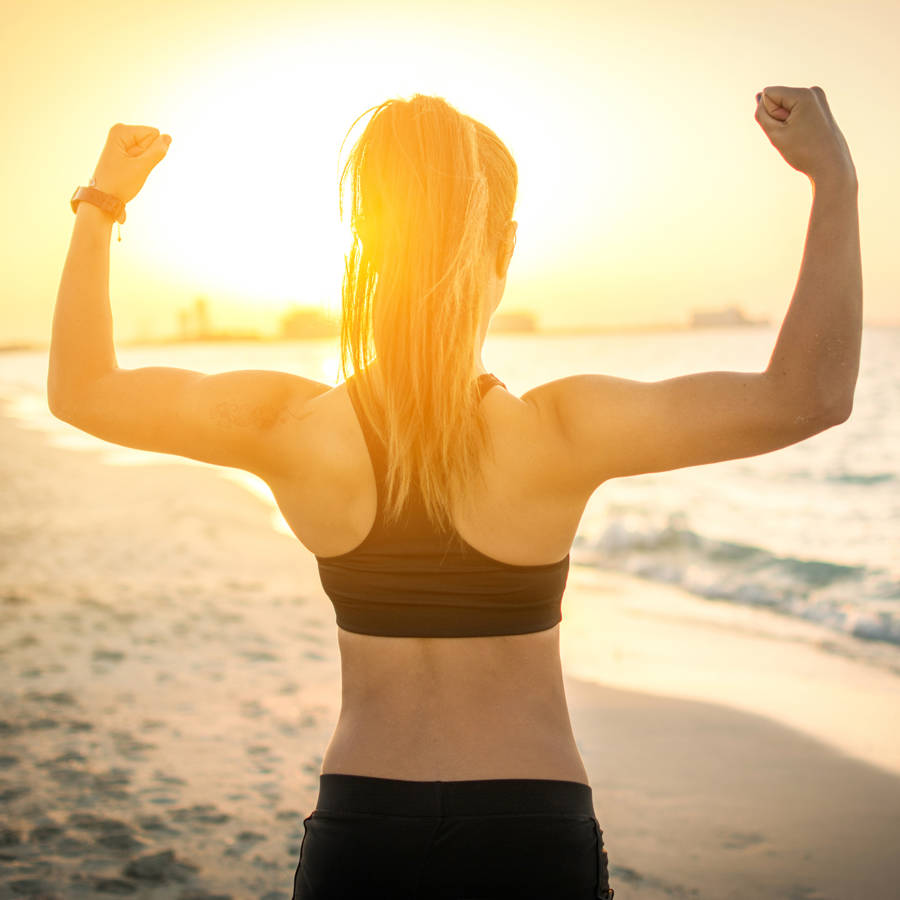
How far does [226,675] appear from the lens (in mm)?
5895

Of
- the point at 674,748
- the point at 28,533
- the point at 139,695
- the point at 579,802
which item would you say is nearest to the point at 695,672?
the point at 674,748

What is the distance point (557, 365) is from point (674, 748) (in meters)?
60.4

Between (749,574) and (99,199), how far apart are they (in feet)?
32.9

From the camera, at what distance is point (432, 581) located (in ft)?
5.20

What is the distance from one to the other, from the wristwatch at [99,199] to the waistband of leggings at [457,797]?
1.12m

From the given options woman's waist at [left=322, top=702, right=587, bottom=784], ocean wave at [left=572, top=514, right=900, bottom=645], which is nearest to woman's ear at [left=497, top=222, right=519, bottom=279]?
woman's waist at [left=322, top=702, right=587, bottom=784]

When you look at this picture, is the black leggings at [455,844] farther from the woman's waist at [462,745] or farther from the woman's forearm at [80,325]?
the woman's forearm at [80,325]

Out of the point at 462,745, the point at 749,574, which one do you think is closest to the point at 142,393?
the point at 462,745

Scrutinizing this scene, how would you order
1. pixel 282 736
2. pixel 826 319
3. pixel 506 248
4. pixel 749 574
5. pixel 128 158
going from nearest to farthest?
1. pixel 826 319
2. pixel 506 248
3. pixel 128 158
4. pixel 282 736
5. pixel 749 574

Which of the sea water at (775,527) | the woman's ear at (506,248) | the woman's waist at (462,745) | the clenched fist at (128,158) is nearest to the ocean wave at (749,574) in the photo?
the sea water at (775,527)

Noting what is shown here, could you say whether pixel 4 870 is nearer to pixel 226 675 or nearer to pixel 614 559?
pixel 226 675

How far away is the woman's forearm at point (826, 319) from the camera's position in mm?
1267

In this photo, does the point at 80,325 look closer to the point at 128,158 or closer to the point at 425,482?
the point at 128,158

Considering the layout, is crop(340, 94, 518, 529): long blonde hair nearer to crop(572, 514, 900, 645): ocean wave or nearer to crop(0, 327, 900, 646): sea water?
crop(0, 327, 900, 646): sea water
